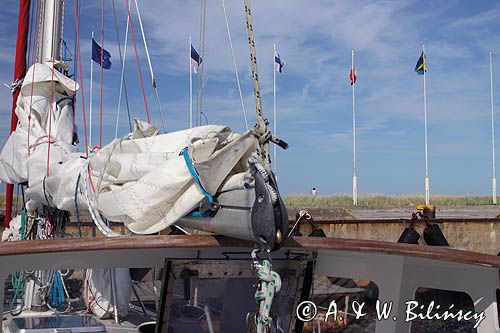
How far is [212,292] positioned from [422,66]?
2744 centimetres

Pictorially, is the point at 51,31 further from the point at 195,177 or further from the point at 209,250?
the point at 195,177

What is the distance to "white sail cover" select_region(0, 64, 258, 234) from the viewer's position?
326cm

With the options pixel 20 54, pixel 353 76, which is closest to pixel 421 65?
pixel 353 76

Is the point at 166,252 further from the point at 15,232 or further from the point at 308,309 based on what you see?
the point at 15,232

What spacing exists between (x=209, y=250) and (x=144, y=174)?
69 centimetres

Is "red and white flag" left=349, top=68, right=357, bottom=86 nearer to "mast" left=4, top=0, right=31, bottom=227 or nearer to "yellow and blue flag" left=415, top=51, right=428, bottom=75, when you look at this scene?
"yellow and blue flag" left=415, top=51, right=428, bottom=75

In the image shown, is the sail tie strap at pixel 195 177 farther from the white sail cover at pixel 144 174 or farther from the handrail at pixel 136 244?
the handrail at pixel 136 244

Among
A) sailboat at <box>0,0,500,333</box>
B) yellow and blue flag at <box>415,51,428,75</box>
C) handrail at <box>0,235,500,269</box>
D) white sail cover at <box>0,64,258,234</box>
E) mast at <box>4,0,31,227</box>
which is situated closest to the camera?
sailboat at <box>0,0,500,333</box>

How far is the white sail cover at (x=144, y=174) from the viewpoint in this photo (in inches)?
128

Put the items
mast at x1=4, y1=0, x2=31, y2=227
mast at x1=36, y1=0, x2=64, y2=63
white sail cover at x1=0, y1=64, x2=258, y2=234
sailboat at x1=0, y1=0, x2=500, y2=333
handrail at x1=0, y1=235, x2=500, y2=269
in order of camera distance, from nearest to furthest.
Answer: sailboat at x1=0, y1=0, x2=500, y2=333
white sail cover at x1=0, y1=64, x2=258, y2=234
handrail at x1=0, y1=235, x2=500, y2=269
mast at x1=36, y1=0, x2=64, y2=63
mast at x1=4, y1=0, x2=31, y2=227

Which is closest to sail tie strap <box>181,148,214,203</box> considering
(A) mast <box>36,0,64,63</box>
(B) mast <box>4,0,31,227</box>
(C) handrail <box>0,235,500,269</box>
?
(C) handrail <box>0,235,500,269</box>

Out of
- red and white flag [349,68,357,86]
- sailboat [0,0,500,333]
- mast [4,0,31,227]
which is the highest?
red and white flag [349,68,357,86]

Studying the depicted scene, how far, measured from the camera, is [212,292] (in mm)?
3965

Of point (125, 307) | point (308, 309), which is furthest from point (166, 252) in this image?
point (125, 307)
